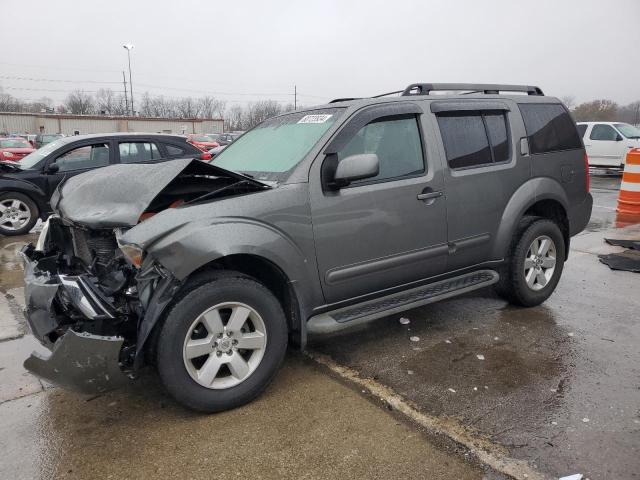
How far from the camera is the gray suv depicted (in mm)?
2623

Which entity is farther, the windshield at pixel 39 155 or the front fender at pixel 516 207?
the windshield at pixel 39 155

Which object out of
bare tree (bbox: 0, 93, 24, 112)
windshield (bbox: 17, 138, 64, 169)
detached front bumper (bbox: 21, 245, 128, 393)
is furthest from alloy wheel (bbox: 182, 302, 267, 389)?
bare tree (bbox: 0, 93, 24, 112)

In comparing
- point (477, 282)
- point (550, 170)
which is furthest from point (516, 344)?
point (550, 170)

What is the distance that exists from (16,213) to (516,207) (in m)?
7.90

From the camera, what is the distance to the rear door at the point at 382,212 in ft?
10.4

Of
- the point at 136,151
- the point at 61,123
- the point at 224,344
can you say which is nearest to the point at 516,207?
the point at 224,344

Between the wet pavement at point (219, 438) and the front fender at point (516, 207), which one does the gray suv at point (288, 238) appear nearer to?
the front fender at point (516, 207)

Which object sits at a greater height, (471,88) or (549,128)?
(471,88)

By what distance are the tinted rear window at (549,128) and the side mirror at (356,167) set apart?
1969 millimetres

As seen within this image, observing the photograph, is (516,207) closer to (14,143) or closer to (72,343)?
(72,343)

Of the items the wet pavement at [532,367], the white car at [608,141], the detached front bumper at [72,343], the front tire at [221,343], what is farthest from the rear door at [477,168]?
the white car at [608,141]

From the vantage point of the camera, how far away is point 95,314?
2.54 m

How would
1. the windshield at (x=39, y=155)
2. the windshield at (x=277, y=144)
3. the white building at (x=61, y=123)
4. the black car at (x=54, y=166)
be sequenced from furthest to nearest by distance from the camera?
the white building at (x=61, y=123), the windshield at (x=39, y=155), the black car at (x=54, y=166), the windshield at (x=277, y=144)

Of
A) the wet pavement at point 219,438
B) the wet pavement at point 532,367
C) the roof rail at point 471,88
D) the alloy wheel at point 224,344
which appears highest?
the roof rail at point 471,88
